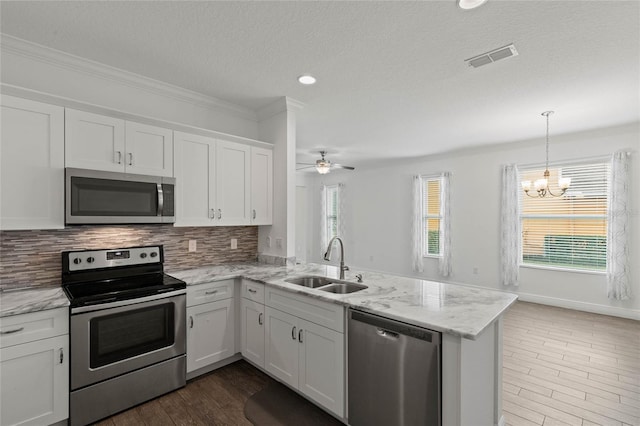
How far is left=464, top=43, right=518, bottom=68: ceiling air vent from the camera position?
2.33 metres

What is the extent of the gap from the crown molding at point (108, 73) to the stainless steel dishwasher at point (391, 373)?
8.78 feet

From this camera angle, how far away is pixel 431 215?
659 centimetres

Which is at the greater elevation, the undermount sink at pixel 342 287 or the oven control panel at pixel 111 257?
the oven control panel at pixel 111 257

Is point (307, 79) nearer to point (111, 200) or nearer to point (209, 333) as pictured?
point (111, 200)

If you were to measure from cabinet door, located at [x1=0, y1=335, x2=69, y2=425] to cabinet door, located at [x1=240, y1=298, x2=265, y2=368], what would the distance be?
4.24 feet

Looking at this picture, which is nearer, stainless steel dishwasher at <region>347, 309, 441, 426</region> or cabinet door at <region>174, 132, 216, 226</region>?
stainless steel dishwasher at <region>347, 309, 441, 426</region>

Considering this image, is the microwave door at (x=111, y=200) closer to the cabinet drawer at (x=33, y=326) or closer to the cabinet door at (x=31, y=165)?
the cabinet door at (x=31, y=165)

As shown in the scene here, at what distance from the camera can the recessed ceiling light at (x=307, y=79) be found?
9.17 feet

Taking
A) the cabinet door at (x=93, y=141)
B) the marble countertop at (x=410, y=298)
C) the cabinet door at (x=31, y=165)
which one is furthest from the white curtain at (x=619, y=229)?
the cabinet door at (x=31, y=165)

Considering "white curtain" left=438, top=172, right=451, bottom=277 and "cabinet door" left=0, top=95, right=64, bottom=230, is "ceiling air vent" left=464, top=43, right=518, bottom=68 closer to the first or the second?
"cabinet door" left=0, top=95, right=64, bottom=230

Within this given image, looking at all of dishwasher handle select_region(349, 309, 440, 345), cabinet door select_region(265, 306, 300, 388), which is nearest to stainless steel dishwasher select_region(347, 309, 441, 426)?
dishwasher handle select_region(349, 309, 440, 345)

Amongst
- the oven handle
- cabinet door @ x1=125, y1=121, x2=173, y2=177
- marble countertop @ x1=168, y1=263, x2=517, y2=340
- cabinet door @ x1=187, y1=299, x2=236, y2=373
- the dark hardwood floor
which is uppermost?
cabinet door @ x1=125, y1=121, x2=173, y2=177

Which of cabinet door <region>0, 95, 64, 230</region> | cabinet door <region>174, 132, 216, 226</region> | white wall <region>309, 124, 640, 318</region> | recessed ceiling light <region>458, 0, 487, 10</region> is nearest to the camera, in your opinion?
recessed ceiling light <region>458, 0, 487, 10</region>

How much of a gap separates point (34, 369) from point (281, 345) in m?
1.58
